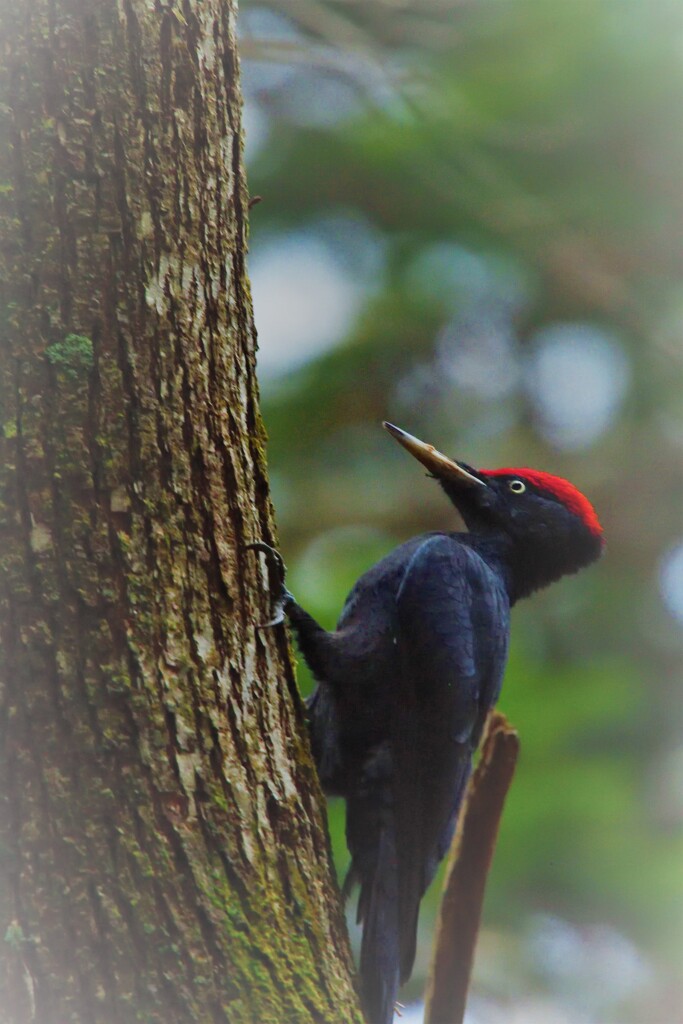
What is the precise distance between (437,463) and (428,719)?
819 mm

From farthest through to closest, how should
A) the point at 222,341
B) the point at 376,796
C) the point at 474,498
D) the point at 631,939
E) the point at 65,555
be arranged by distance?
the point at 631,939, the point at 474,498, the point at 376,796, the point at 222,341, the point at 65,555

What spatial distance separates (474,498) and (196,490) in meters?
1.48

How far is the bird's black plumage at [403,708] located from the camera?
231 centimetres

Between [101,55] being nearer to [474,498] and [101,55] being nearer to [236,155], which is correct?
[236,155]

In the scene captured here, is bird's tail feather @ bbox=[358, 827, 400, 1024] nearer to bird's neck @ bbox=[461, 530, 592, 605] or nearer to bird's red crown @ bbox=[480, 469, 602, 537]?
bird's neck @ bbox=[461, 530, 592, 605]

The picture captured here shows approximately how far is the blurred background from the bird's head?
856 millimetres

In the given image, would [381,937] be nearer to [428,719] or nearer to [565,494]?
[428,719]

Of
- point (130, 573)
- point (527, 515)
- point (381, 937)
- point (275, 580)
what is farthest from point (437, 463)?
point (130, 573)

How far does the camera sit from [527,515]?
114 inches

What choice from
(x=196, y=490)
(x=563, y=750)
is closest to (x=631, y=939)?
(x=563, y=750)

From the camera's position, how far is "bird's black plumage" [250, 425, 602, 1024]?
7.59 feet

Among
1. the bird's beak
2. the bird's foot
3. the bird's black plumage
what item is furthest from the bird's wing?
the bird's foot

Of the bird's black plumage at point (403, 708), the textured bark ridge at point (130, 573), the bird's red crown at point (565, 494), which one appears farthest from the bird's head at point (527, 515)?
the textured bark ridge at point (130, 573)

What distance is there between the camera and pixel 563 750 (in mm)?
3809
